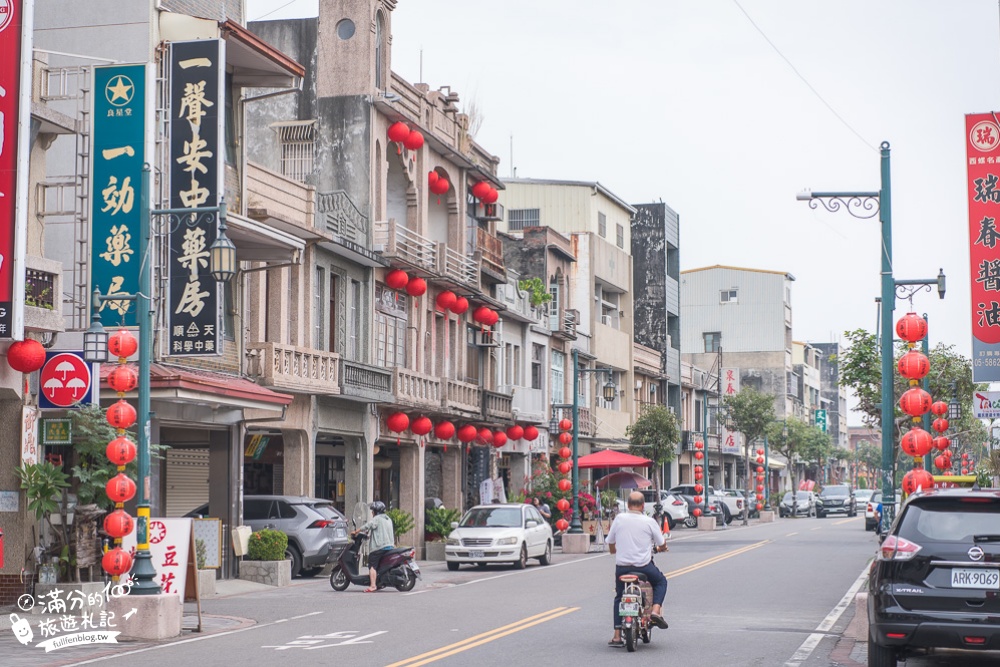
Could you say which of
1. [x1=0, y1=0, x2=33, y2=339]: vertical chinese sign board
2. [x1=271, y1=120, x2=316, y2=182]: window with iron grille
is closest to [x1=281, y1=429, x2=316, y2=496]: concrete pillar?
[x1=271, y1=120, x2=316, y2=182]: window with iron grille

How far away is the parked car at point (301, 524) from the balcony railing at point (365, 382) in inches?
170

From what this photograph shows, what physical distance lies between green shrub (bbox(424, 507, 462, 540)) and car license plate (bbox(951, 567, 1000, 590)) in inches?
1083

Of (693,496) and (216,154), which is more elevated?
(216,154)

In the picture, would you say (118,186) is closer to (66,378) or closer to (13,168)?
(66,378)

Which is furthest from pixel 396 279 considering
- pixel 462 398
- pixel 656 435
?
pixel 656 435

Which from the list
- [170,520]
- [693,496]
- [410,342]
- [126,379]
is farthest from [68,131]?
[693,496]

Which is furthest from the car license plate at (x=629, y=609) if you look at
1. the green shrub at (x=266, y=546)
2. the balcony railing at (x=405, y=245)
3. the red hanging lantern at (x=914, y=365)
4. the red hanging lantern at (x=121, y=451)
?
the balcony railing at (x=405, y=245)

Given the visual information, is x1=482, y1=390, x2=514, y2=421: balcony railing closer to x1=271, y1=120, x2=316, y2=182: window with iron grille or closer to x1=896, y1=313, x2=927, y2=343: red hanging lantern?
x1=271, y1=120, x2=316, y2=182: window with iron grille

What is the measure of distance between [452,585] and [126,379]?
10.6 meters

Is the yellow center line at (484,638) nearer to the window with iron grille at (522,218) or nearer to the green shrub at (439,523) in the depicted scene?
the green shrub at (439,523)

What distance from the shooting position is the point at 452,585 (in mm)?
27547

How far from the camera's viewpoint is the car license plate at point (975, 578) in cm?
1204

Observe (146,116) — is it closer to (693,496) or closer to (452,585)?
(452,585)

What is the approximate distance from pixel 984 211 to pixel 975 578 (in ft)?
51.5
